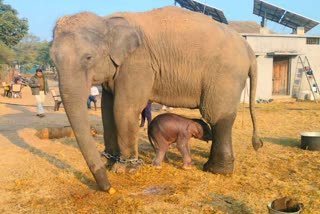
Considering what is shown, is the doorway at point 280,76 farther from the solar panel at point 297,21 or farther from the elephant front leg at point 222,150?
the elephant front leg at point 222,150

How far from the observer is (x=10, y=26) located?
38.2 m

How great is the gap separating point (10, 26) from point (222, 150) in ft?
125

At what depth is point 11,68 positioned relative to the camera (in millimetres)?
34125

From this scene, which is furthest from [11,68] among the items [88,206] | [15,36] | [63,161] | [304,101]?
[88,206]

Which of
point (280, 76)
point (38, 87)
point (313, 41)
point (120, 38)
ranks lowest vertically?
point (38, 87)

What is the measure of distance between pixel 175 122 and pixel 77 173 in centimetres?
184

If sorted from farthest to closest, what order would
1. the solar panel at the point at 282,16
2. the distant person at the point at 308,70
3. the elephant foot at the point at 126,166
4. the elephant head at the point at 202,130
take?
the solar panel at the point at 282,16, the distant person at the point at 308,70, the elephant head at the point at 202,130, the elephant foot at the point at 126,166

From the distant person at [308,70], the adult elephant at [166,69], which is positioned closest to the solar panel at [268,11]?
the distant person at [308,70]

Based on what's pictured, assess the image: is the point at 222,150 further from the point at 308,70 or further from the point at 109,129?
the point at 308,70

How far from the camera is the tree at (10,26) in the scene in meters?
37.8

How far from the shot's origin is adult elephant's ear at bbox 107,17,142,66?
5.05 meters

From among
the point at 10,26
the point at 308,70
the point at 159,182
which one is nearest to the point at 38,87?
the point at 159,182

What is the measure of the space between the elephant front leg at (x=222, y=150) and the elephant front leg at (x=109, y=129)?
1645 millimetres

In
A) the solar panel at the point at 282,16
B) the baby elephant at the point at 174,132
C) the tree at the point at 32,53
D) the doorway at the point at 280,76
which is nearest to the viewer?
the baby elephant at the point at 174,132
